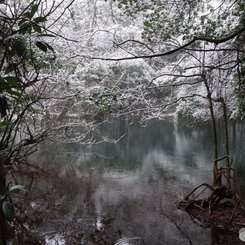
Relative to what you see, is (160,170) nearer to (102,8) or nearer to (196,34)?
(196,34)

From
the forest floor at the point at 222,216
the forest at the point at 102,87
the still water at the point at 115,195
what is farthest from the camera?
the forest floor at the point at 222,216

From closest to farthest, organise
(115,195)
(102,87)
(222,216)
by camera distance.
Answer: (222,216) → (115,195) → (102,87)

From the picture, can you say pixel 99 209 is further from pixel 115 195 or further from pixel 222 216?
pixel 222 216

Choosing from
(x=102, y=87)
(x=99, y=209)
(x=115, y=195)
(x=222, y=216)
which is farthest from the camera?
(x=102, y=87)

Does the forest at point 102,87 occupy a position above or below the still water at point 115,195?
above

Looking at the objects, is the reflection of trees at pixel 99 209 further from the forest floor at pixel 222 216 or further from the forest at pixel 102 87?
the forest floor at pixel 222 216

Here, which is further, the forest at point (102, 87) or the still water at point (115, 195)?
the still water at point (115, 195)

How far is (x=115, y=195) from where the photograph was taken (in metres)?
5.52

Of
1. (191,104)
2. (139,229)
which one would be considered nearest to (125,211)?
(139,229)

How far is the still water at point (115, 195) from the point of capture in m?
3.69

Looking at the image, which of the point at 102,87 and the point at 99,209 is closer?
the point at 99,209

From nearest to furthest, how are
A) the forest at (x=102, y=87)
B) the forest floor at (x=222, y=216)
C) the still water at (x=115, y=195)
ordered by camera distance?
1. the forest at (x=102, y=87)
2. the still water at (x=115, y=195)
3. the forest floor at (x=222, y=216)

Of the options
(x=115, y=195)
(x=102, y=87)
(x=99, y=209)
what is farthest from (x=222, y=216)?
(x=102, y=87)

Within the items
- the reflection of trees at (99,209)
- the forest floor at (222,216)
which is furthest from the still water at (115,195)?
the forest floor at (222,216)
